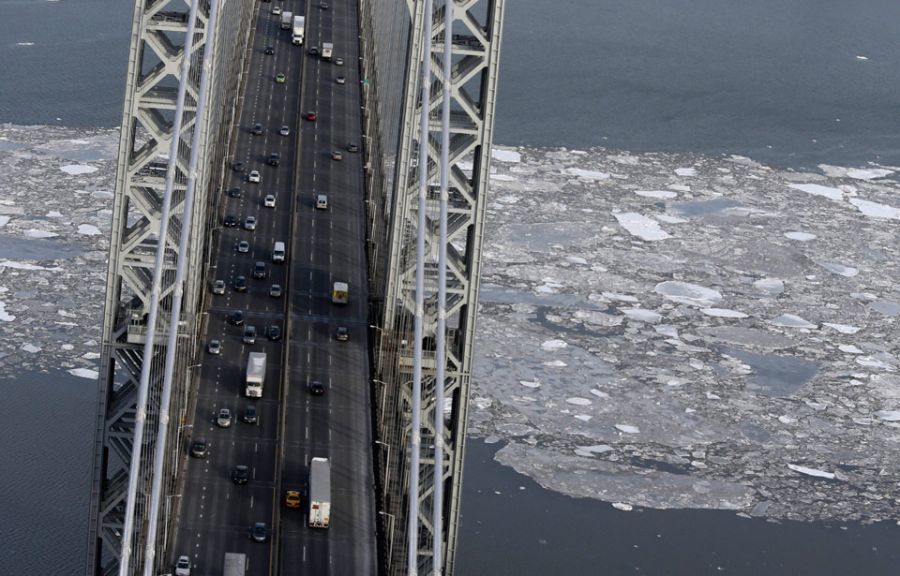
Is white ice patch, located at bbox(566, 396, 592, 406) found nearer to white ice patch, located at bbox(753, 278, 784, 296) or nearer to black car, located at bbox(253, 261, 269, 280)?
black car, located at bbox(253, 261, 269, 280)

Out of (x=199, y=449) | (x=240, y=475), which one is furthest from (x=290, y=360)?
(x=240, y=475)

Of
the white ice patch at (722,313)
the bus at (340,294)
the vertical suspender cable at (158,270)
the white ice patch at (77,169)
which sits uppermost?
the vertical suspender cable at (158,270)

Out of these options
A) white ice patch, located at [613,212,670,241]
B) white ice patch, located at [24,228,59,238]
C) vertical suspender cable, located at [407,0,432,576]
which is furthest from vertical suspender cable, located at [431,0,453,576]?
white ice patch, located at [613,212,670,241]

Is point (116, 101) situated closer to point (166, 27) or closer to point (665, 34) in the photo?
point (665, 34)

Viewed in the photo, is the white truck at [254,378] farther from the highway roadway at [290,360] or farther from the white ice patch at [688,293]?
the white ice patch at [688,293]

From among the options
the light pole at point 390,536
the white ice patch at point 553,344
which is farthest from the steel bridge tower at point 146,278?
the white ice patch at point 553,344

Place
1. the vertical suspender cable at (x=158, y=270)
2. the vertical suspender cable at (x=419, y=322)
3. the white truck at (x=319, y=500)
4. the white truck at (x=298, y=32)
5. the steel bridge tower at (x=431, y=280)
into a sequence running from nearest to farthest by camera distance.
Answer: the vertical suspender cable at (x=419, y=322) → the vertical suspender cable at (x=158, y=270) → the white truck at (x=319, y=500) → the steel bridge tower at (x=431, y=280) → the white truck at (x=298, y=32)

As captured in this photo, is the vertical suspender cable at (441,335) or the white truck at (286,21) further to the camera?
the white truck at (286,21)

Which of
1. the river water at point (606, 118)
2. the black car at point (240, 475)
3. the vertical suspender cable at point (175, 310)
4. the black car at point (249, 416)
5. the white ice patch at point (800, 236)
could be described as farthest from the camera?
the white ice patch at point (800, 236)
